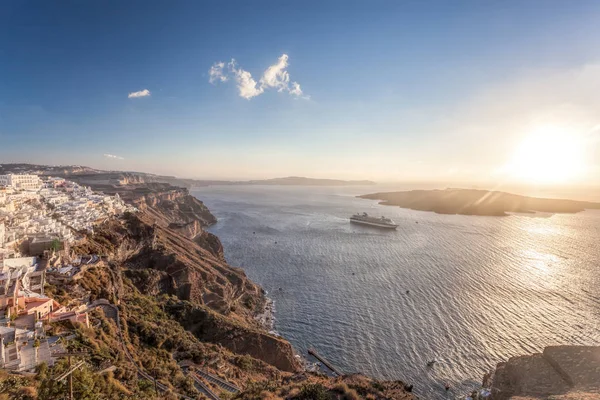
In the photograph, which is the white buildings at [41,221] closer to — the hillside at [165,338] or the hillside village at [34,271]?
the hillside village at [34,271]

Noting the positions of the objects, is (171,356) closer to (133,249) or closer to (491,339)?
(133,249)

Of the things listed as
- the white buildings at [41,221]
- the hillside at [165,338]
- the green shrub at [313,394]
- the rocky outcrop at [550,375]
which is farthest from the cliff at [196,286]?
the rocky outcrop at [550,375]

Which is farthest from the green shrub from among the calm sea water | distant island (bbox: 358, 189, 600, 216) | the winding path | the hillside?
distant island (bbox: 358, 189, 600, 216)

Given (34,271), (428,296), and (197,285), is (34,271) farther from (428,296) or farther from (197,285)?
(428,296)

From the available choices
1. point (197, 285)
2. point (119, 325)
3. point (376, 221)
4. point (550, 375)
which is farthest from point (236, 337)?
point (376, 221)

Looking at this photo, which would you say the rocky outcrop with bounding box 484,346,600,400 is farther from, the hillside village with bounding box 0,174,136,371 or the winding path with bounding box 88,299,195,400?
the hillside village with bounding box 0,174,136,371

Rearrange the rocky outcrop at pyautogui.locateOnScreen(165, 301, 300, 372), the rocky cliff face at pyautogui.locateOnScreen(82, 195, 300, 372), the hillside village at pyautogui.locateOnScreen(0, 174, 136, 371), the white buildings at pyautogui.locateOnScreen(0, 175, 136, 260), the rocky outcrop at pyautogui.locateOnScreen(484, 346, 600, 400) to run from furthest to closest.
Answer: the white buildings at pyautogui.locateOnScreen(0, 175, 136, 260) → the rocky cliff face at pyautogui.locateOnScreen(82, 195, 300, 372) → the rocky outcrop at pyautogui.locateOnScreen(165, 301, 300, 372) → the rocky outcrop at pyautogui.locateOnScreen(484, 346, 600, 400) → the hillside village at pyautogui.locateOnScreen(0, 174, 136, 371)
